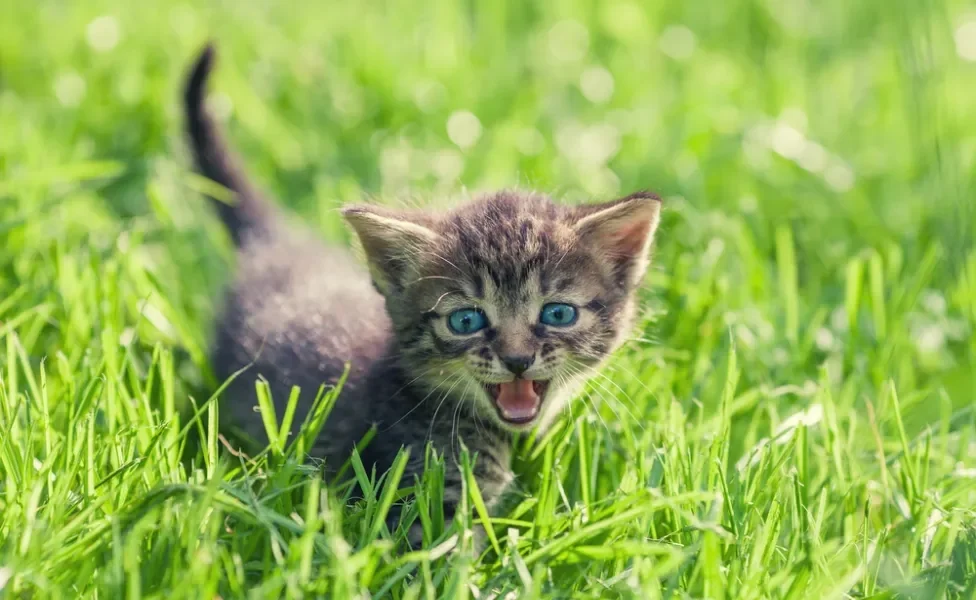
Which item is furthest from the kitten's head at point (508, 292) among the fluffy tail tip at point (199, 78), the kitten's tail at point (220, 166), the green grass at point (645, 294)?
the fluffy tail tip at point (199, 78)

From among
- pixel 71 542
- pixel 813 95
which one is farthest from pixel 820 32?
pixel 71 542

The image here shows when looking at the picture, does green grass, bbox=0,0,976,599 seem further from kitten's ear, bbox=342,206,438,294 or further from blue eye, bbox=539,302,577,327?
kitten's ear, bbox=342,206,438,294

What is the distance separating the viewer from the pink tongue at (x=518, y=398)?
258 centimetres

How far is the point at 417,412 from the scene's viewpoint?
2686 millimetres

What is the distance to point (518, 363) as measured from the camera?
2.47 m

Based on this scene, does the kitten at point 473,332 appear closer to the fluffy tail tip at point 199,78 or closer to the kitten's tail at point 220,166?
the kitten's tail at point 220,166

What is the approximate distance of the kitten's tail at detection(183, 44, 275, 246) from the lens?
145 inches

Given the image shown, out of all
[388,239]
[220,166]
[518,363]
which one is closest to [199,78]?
[220,166]

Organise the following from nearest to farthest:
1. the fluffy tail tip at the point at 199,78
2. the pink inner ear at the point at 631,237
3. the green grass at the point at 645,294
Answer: the green grass at the point at 645,294
the pink inner ear at the point at 631,237
the fluffy tail tip at the point at 199,78

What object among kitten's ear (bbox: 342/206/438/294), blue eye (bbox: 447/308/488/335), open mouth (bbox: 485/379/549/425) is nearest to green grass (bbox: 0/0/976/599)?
open mouth (bbox: 485/379/549/425)

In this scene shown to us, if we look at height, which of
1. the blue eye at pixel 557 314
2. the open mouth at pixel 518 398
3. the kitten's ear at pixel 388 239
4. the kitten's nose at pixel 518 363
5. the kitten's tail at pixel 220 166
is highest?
the kitten's tail at pixel 220 166

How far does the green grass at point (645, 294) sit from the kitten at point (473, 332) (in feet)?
0.45

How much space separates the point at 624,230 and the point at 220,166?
1.68 meters

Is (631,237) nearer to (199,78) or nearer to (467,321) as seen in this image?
(467,321)
